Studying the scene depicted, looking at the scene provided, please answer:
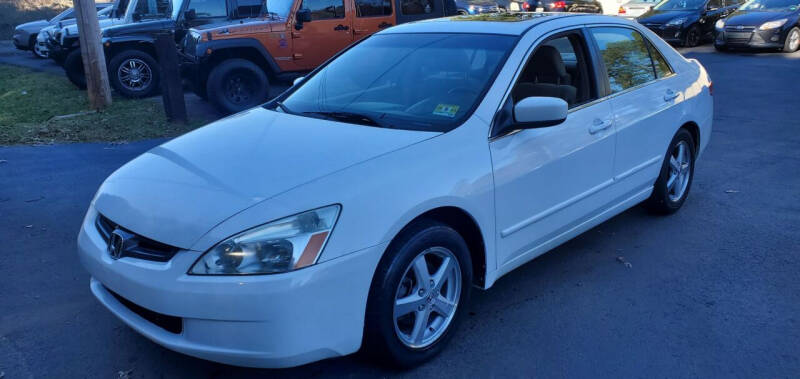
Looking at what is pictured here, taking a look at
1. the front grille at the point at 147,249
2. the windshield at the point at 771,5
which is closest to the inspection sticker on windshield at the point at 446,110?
the front grille at the point at 147,249

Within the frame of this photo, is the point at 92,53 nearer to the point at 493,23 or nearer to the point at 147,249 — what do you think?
the point at 493,23

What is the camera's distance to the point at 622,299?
3.94m

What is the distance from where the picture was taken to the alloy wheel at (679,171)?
5.21 m

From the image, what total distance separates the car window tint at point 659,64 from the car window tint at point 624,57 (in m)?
0.06

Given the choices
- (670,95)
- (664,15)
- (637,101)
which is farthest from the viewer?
(664,15)

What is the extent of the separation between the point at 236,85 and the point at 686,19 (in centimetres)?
1205

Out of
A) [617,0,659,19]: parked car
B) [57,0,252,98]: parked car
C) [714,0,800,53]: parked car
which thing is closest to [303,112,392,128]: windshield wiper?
[57,0,252,98]: parked car

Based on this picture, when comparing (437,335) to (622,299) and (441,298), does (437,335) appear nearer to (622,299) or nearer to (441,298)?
(441,298)

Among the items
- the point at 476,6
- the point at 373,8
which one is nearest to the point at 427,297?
the point at 373,8

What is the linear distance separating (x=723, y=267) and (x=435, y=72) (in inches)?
90.1

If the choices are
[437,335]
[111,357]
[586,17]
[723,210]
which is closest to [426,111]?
[437,335]

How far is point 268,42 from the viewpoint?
396 inches

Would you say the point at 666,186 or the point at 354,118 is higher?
the point at 354,118

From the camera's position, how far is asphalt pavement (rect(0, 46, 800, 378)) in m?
3.24
